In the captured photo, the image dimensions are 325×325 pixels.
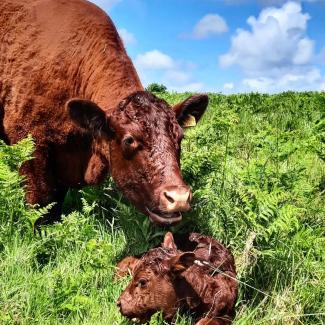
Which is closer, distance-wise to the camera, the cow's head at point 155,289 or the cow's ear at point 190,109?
the cow's head at point 155,289

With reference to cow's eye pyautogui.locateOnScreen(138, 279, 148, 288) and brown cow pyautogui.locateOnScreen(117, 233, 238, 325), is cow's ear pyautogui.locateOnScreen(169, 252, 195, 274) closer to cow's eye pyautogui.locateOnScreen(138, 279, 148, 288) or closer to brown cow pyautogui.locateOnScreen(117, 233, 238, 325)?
brown cow pyautogui.locateOnScreen(117, 233, 238, 325)

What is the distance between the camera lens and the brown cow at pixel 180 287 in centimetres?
392

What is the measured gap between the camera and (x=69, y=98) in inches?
242

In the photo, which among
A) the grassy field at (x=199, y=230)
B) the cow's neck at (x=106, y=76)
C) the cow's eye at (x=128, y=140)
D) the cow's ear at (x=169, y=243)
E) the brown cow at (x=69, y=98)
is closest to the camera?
the grassy field at (x=199, y=230)

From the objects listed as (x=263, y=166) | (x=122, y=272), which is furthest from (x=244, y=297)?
(x=263, y=166)

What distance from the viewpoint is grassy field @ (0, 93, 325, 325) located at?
4129 millimetres

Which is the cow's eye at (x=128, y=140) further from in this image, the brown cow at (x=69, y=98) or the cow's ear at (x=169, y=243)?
the cow's ear at (x=169, y=243)

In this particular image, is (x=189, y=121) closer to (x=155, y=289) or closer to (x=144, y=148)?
(x=144, y=148)

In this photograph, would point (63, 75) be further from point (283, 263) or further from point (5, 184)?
point (283, 263)

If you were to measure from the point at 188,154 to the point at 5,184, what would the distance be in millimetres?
2285

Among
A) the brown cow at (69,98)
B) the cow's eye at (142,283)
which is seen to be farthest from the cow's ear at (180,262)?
the brown cow at (69,98)

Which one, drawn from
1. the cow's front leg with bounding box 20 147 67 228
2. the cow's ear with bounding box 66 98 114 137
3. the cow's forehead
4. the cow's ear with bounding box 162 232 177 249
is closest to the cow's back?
the cow's front leg with bounding box 20 147 67 228

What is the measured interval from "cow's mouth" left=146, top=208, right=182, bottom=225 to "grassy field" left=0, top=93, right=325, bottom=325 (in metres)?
0.48

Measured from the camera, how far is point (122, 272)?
4785 mm
